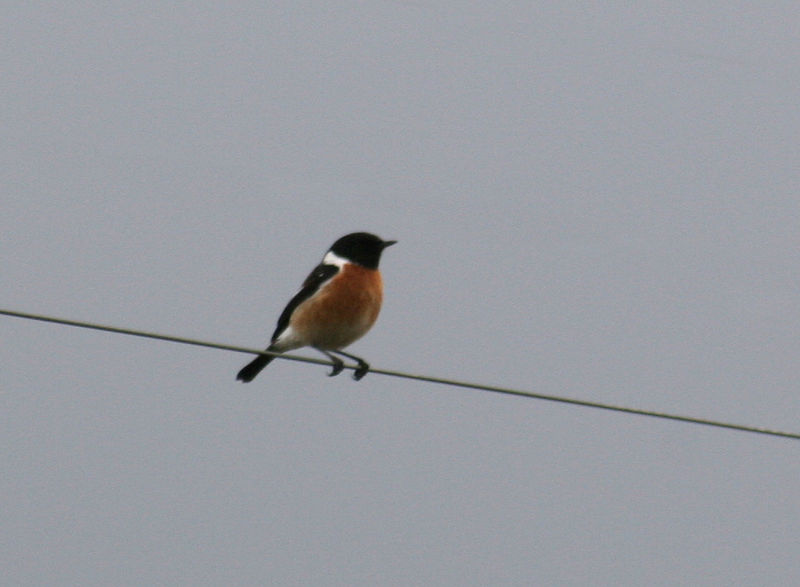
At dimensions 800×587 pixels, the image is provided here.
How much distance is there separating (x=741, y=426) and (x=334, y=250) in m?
4.12

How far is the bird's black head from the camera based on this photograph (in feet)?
30.1

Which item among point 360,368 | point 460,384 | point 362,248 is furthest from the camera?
point 362,248

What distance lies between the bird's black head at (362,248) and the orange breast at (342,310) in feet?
0.39

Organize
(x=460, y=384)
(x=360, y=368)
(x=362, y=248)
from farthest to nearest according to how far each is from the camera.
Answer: (x=362, y=248) → (x=360, y=368) → (x=460, y=384)

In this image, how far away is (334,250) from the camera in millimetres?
9422

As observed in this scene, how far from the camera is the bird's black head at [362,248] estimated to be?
9.16 metres

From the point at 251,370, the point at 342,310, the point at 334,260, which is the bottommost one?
the point at 251,370

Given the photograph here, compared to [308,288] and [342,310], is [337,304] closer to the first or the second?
[342,310]

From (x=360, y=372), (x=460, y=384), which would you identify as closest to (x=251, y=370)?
(x=360, y=372)

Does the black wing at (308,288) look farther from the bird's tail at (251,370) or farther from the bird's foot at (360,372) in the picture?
the bird's foot at (360,372)

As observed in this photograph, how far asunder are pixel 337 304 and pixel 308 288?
1.37 ft

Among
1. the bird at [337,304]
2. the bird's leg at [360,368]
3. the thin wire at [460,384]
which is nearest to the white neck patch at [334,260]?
the bird at [337,304]

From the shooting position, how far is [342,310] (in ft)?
29.0

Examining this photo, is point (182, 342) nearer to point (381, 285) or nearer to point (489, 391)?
point (489, 391)
